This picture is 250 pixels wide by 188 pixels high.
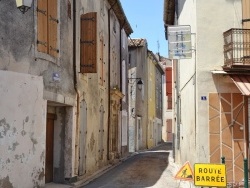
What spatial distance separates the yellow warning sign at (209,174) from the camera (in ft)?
27.5

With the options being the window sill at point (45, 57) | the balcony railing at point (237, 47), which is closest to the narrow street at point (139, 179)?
the window sill at point (45, 57)

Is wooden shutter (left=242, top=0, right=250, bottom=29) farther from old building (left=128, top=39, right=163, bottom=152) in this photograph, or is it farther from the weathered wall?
old building (left=128, top=39, right=163, bottom=152)

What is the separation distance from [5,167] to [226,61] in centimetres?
648

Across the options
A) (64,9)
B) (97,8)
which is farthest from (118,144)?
(64,9)

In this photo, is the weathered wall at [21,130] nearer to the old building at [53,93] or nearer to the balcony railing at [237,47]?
the old building at [53,93]

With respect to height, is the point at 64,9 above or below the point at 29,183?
above

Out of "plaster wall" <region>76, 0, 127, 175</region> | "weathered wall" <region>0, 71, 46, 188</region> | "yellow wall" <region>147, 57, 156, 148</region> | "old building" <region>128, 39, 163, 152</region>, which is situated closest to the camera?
"weathered wall" <region>0, 71, 46, 188</region>

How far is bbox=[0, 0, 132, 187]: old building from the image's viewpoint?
9.24 m

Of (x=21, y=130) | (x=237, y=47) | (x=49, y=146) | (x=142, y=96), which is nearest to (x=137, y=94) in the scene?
(x=142, y=96)

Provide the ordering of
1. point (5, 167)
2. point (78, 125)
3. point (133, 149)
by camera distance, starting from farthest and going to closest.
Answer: point (133, 149)
point (78, 125)
point (5, 167)

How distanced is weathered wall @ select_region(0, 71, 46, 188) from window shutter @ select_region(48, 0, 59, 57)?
121 cm

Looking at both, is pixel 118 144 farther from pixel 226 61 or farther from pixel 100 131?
pixel 226 61

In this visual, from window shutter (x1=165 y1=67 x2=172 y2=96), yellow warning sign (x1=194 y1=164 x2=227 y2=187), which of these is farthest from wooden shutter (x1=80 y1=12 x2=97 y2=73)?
window shutter (x1=165 y1=67 x2=172 y2=96)

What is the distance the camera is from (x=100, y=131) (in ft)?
57.4
